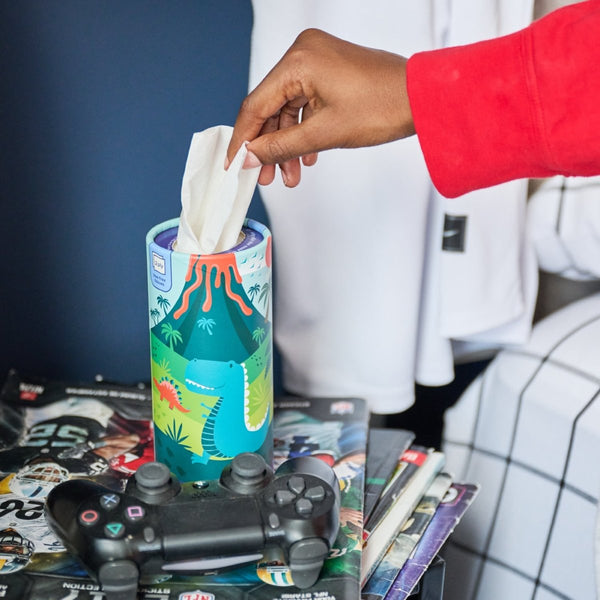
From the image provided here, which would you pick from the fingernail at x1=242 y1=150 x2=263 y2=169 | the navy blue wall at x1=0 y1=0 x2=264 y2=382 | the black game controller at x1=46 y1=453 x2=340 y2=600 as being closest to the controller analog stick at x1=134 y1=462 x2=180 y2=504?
the black game controller at x1=46 y1=453 x2=340 y2=600

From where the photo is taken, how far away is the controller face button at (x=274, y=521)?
0.58 meters

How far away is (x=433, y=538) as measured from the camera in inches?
28.4

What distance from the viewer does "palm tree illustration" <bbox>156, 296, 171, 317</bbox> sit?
2.09 feet

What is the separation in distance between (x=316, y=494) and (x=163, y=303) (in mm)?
177

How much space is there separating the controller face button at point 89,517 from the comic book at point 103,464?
0.16 ft

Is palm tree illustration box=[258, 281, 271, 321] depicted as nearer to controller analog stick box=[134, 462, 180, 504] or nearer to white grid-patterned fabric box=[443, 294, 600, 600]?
controller analog stick box=[134, 462, 180, 504]

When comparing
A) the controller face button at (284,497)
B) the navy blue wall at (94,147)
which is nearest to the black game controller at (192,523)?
the controller face button at (284,497)

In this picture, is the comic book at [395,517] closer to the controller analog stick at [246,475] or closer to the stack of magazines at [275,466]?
the stack of magazines at [275,466]

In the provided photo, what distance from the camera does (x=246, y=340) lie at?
654 mm

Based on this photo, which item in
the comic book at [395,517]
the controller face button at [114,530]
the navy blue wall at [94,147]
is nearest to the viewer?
the controller face button at [114,530]

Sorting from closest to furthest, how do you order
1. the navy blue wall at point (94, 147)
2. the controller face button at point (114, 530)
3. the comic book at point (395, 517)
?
the controller face button at point (114, 530) → the comic book at point (395, 517) → the navy blue wall at point (94, 147)

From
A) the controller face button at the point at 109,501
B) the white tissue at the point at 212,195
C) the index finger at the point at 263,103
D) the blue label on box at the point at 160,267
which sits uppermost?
the index finger at the point at 263,103

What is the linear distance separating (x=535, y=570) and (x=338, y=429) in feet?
0.96

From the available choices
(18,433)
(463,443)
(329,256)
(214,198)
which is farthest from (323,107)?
(463,443)
